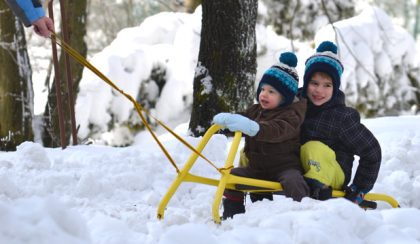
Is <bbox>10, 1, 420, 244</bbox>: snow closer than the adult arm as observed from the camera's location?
Yes

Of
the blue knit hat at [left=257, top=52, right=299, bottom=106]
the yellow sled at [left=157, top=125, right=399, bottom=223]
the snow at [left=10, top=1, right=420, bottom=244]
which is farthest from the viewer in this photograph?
the blue knit hat at [left=257, top=52, right=299, bottom=106]

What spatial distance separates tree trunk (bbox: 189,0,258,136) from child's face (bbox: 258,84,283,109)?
2128 millimetres

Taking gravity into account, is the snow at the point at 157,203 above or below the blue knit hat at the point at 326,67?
below

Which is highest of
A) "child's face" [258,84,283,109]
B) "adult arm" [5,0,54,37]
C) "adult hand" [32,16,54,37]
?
"adult arm" [5,0,54,37]

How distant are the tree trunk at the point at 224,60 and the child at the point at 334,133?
73.9 inches

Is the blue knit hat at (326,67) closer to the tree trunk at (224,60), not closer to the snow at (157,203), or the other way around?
the snow at (157,203)

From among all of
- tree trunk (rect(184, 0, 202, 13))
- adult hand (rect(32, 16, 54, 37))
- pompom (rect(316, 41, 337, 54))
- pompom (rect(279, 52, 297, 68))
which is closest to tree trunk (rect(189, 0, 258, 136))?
pompom (rect(316, 41, 337, 54))

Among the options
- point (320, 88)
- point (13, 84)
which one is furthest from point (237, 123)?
point (13, 84)

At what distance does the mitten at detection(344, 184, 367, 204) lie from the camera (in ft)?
→ 13.5

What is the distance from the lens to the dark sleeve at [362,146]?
13.3ft

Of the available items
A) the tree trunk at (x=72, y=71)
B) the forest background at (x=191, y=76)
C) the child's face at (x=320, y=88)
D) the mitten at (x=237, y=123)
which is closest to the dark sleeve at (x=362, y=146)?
the child's face at (x=320, y=88)

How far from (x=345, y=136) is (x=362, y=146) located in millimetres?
137

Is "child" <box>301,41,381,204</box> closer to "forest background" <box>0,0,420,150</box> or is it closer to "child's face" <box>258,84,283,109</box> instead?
"child's face" <box>258,84,283,109</box>

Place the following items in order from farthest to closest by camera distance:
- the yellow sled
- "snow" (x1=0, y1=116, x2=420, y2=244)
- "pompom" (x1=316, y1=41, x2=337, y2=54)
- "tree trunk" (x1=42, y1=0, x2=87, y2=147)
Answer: "tree trunk" (x1=42, y1=0, x2=87, y2=147), "pompom" (x1=316, y1=41, x2=337, y2=54), the yellow sled, "snow" (x1=0, y1=116, x2=420, y2=244)
